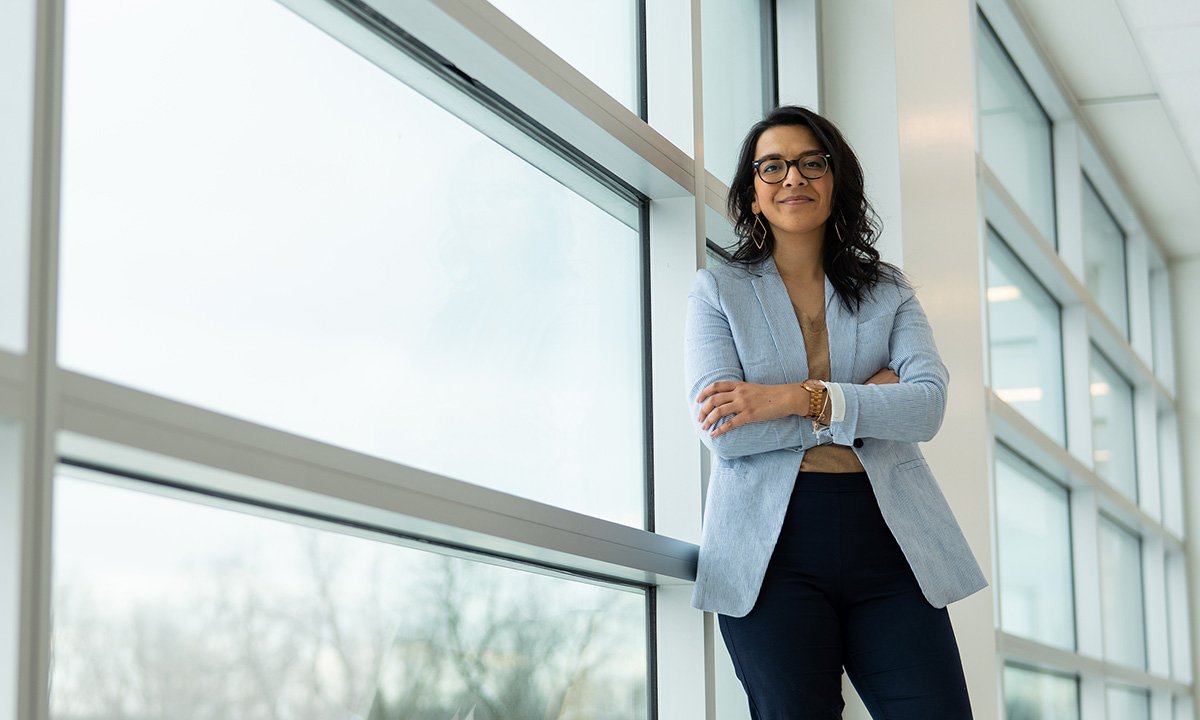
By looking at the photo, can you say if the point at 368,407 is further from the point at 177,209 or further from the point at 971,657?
the point at 971,657

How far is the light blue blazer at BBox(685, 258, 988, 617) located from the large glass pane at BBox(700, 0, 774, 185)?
0.67 meters

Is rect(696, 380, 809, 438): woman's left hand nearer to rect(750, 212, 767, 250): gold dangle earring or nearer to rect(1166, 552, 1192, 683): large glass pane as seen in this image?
rect(750, 212, 767, 250): gold dangle earring

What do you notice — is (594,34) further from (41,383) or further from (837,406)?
(41,383)

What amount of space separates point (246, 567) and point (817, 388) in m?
0.85

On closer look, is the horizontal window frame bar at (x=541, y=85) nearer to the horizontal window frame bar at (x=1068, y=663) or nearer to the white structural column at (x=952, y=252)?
the white structural column at (x=952, y=252)

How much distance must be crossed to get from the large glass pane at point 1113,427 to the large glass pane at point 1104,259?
0.90 ft

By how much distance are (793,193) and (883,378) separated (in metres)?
0.31

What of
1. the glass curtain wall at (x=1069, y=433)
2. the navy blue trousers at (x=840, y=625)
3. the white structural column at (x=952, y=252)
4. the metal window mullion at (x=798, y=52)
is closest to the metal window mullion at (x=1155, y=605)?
the glass curtain wall at (x=1069, y=433)

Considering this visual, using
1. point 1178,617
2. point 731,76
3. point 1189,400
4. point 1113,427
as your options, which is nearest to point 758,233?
point 731,76

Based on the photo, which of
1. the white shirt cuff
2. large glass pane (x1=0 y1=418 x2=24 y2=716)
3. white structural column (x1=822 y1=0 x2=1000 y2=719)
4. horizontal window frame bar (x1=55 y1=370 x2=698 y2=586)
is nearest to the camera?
large glass pane (x1=0 y1=418 x2=24 y2=716)

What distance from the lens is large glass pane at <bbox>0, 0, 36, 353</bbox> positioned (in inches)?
37.0

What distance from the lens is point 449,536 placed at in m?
1.57

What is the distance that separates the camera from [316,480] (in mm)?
1292

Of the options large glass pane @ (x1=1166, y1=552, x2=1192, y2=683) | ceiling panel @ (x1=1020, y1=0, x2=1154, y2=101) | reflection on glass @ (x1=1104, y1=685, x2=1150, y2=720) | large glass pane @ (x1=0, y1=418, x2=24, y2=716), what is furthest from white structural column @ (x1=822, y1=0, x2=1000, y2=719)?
large glass pane @ (x1=1166, y1=552, x2=1192, y2=683)
